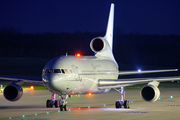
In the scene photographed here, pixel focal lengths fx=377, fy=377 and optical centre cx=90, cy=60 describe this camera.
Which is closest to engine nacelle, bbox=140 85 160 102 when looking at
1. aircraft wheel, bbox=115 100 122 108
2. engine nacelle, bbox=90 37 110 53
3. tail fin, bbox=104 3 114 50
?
aircraft wheel, bbox=115 100 122 108

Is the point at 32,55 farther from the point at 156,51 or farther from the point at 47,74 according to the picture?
the point at 47,74

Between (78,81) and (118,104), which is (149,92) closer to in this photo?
(118,104)

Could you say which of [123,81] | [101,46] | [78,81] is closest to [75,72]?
[78,81]

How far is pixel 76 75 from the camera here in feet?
82.3

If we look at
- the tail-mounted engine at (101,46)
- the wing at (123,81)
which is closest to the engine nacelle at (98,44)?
the tail-mounted engine at (101,46)

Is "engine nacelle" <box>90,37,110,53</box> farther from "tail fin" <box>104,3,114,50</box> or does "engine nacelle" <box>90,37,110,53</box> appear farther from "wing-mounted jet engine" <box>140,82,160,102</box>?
"wing-mounted jet engine" <box>140,82,160,102</box>

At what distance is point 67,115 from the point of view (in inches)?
869

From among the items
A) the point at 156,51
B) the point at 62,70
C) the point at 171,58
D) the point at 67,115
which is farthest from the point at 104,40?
the point at 156,51

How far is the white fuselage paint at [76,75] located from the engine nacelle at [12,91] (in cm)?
302

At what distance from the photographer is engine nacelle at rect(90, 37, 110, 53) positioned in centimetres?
3281

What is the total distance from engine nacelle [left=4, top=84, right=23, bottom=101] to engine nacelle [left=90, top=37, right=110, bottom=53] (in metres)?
8.80

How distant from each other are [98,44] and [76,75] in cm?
860

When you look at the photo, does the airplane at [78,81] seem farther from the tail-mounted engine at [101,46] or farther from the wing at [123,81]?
the tail-mounted engine at [101,46]

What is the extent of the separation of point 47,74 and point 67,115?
3.22 metres
